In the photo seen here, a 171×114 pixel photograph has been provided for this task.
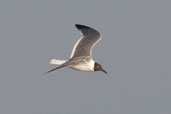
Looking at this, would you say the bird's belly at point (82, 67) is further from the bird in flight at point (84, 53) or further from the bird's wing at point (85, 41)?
the bird's wing at point (85, 41)

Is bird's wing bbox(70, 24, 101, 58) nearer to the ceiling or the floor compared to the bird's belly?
nearer to the ceiling

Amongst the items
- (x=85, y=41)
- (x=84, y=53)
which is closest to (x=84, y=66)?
(x=84, y=53)

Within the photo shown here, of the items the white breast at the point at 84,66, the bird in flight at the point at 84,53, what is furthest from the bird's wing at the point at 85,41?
the white breast at the point at 84,66

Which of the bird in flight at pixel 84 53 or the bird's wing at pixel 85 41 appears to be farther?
the bird's wing at pixel 85 41

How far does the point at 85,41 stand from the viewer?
68.7 feet

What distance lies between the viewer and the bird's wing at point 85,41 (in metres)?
20.3

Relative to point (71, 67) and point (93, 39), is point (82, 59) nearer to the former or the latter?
point (71, 67)

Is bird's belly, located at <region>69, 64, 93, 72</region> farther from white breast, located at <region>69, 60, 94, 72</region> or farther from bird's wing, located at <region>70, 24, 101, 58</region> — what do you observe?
bird's wing, located at <region>70, 24, 101, 58</region>

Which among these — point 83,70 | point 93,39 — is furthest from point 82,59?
point 93,39

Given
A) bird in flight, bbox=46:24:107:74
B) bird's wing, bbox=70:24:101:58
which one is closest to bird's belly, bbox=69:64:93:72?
bird in flight, bbox=46:24:107:74

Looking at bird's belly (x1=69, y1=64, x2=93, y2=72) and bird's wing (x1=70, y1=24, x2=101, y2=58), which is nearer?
bird's belly (x1=69, y1=64, x2=93, y2=72)

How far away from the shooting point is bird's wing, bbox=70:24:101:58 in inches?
799

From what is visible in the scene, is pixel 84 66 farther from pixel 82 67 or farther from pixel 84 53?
pixel 84 53

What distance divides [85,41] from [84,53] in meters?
0.87
